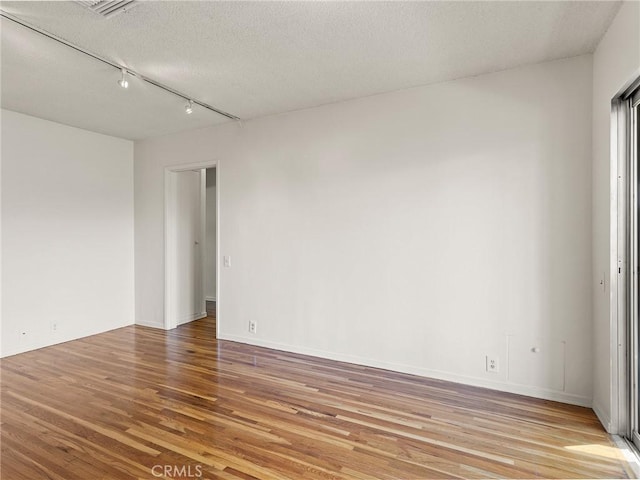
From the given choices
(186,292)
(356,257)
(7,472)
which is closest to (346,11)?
(356,257)

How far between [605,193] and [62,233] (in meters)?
5.53

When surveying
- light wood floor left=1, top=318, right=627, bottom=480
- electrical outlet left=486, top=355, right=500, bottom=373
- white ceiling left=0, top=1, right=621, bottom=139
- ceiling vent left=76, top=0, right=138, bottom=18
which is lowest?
light wood floor left=1, top=318, right=627, bottom=480

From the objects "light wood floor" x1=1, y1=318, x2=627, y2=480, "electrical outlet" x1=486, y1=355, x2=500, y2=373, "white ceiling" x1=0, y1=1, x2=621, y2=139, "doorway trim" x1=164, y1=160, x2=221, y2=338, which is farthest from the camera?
"doorway trim" x1=164, y1=160, x2=221, y2=338

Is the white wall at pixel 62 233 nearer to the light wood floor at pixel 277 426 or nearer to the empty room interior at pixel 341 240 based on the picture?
the empty room interior at pixel 341 240

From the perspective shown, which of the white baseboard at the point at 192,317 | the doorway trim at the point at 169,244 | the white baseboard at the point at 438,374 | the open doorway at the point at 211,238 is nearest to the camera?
the white baseboard at the point at 438,374

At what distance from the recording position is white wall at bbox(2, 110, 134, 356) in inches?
155

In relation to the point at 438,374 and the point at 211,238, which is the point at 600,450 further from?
the point at 211,238

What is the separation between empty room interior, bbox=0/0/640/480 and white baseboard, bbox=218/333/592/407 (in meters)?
0.02

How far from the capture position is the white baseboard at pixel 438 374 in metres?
2.77

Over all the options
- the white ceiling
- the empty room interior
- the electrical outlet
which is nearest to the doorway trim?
the empty room interior

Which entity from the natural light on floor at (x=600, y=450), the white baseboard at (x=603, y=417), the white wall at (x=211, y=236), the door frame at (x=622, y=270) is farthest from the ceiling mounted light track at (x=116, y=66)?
the white baseboard at (x=603, y=417)

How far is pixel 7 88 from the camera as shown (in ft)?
10.8

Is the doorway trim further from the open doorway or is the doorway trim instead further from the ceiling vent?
the ceiling vent

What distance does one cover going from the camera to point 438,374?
10.6ft
